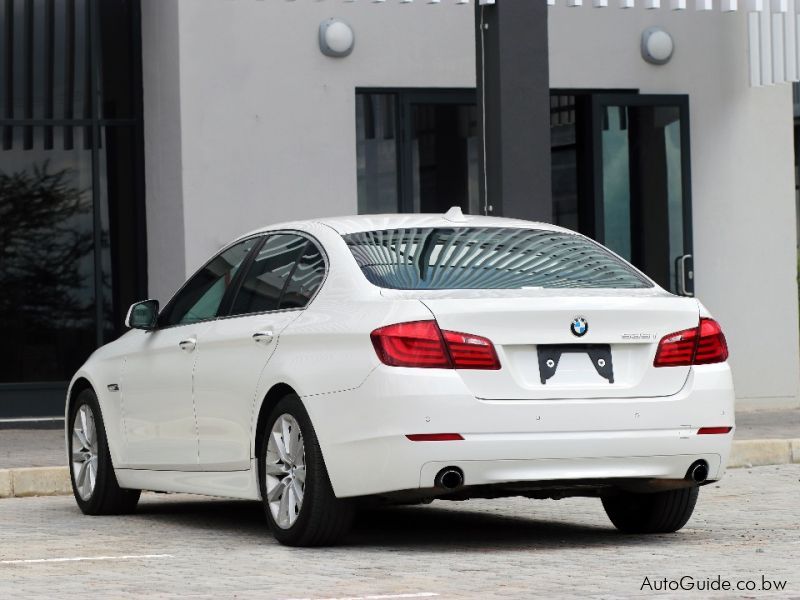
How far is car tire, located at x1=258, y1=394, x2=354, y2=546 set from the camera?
805 cm

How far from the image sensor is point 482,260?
8.45 metres

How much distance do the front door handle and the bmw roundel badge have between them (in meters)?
1.45

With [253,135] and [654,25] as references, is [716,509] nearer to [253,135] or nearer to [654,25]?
[253,135]

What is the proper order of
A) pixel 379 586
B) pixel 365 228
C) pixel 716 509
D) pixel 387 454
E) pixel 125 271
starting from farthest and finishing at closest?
pixel 125 271 < pixel 716 509 < pixel 365 228 < pixel 387 454 < pixel 379 586

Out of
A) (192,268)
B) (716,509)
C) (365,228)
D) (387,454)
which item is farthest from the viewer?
(192,268)

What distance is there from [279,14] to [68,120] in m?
2.33

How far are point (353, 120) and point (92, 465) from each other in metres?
7.02

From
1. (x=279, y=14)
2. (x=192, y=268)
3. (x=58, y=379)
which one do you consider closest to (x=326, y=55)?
(x=279, y=14)

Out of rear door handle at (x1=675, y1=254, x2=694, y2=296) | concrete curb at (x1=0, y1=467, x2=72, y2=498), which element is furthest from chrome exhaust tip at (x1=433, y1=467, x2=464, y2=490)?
rear door handle at (x1=675, y1=254, x2=694, y2=296)

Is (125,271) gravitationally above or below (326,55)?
below

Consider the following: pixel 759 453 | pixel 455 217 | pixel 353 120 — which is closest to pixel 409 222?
pixel 455 217

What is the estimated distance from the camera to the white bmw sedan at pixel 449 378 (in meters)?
7.75

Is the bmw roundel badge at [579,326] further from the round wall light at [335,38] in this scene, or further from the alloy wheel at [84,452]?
the round wall light at [335,38]

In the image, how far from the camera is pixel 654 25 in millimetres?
17984
